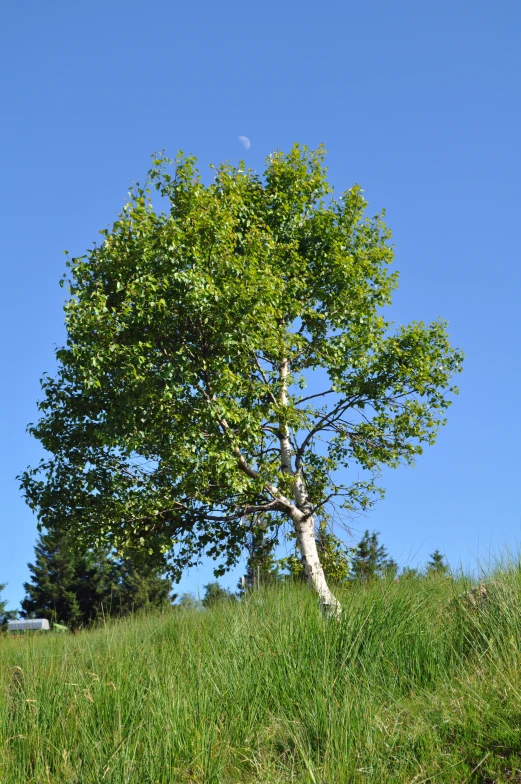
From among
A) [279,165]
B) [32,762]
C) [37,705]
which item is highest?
[279,165]

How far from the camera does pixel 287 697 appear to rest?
850cm

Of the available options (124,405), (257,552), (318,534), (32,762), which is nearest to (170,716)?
(32,762)

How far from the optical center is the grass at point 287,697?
7.05 metres

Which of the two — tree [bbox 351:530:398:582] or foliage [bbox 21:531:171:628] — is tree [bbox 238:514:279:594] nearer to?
tree [bbox 351:530:398:582]

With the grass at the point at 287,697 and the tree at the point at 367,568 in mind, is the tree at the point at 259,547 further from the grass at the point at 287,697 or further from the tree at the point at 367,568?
the grass at the point at 287,697

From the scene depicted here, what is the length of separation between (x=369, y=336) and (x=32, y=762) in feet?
44.2

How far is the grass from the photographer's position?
7.05 m

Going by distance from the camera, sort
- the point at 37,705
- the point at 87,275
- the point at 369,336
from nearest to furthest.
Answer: the point at 37,705 → the point at 87,275 → the point at 369,336

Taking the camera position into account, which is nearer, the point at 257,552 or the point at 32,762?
the point at 32,762

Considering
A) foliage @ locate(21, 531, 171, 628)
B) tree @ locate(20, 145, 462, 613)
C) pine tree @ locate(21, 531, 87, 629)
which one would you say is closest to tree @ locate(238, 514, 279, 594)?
tree @ locate(20, 145, 462, 613)

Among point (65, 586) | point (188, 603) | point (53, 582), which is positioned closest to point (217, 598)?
point (188, 603)

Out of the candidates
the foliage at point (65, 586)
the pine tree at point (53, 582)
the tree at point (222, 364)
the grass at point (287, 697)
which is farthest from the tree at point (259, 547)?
the pine tree at point (53, 582)

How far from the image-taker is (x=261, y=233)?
17.5 meters

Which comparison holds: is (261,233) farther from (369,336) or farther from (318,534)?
(318,534)
